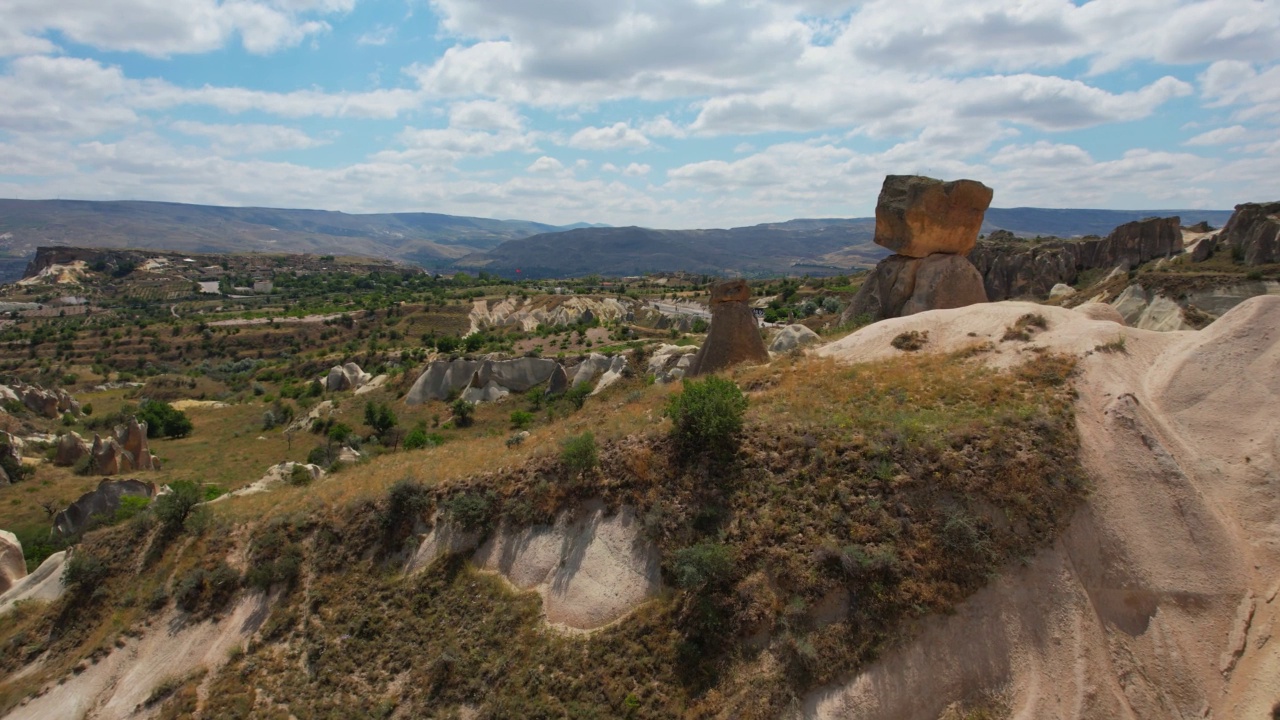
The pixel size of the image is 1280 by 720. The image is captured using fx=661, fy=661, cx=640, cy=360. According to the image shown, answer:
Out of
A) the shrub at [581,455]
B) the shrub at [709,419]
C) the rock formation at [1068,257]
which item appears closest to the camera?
the shrub at [709,419]

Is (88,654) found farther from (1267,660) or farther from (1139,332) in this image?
(1139,332)

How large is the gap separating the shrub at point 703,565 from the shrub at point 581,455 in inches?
155

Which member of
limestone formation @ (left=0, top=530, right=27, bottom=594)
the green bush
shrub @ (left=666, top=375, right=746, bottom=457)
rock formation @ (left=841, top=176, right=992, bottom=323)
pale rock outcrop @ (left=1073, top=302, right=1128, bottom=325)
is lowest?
the green bush

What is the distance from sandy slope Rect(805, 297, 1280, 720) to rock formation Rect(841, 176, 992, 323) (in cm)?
1114

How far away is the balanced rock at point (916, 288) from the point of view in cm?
2359

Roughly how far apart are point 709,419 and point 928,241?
1514 centimetres

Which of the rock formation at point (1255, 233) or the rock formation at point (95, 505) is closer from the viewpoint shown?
the rock formation at point (95, 505)

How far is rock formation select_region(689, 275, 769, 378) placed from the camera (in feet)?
73.2

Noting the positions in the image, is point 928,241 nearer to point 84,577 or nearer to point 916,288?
point 916,288

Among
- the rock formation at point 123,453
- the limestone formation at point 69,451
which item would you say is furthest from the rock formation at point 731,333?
the limestone formation at point 69,451

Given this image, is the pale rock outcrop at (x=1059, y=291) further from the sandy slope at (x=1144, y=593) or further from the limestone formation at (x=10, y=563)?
the limestone formation at (x=10, y=563)

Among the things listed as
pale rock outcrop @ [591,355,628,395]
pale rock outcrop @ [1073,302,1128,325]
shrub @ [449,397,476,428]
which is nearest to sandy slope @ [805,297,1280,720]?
pale rock outcrop @ [1073,302,1128,325]

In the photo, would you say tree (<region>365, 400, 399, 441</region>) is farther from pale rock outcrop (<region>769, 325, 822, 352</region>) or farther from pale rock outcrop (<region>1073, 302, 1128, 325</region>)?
pale rock outcrop (<region>1073, 302, 1128, 325</region>)

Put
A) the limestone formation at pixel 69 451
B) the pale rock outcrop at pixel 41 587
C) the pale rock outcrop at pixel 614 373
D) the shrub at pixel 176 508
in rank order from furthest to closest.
A: the pale rock outcrop at pixel 614 373
the limestone formation at pixel 69 451
the pale rock outcrop at pixel 41 587
the shrub at pixel 176 508
